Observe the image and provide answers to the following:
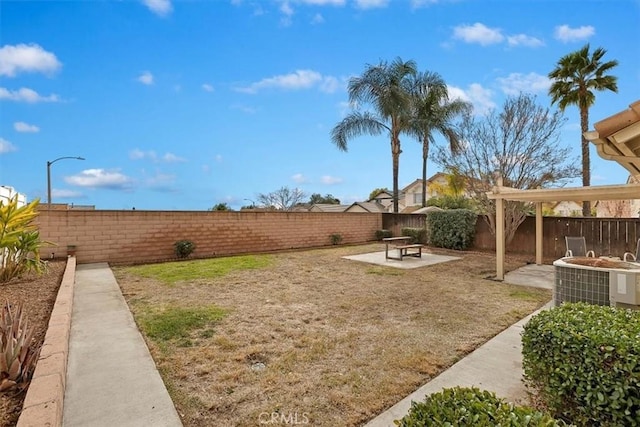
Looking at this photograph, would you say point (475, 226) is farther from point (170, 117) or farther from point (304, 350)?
point (170, 117)

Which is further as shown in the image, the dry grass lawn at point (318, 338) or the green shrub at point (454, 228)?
the green shrub at point (454, 228)

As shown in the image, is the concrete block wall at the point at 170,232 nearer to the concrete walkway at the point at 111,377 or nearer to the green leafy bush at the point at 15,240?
the green leafy bush at the point at 15,240

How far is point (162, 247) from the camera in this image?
10.3 m

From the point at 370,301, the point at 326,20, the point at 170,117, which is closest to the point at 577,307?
the point at 370,301

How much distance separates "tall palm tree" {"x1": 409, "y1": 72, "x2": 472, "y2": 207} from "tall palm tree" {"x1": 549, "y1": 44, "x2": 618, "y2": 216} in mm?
3895

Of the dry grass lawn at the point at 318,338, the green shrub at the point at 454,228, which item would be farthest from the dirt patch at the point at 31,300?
the green shrub at the point at 454,228

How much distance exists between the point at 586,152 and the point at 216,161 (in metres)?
18.3

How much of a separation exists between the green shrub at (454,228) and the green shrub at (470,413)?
38.7ft

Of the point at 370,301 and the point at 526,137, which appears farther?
the point at 526,137

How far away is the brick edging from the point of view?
191 centimetres

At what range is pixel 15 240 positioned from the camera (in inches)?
201

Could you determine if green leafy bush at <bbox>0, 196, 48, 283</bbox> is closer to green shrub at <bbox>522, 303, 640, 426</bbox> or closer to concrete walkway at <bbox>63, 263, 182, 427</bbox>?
concrete walkway at <bbox>63, 263, 182, 427</bbox>

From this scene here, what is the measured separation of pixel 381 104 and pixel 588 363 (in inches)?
609

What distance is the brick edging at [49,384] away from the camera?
6.27 feet
